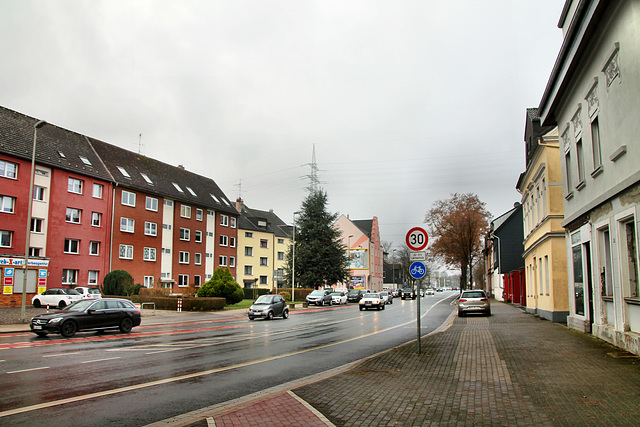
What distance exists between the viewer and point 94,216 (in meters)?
39.9

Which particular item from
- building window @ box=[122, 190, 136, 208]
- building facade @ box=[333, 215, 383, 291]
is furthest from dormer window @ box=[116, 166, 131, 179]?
building facade @ box=[333, 215, 383, 291]

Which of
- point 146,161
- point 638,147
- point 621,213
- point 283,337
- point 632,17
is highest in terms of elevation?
point 146,161

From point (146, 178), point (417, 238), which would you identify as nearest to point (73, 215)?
A: point (146, 178)

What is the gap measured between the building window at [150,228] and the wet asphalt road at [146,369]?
89.2ft

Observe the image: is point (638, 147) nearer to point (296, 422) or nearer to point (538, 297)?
point (296, 422)

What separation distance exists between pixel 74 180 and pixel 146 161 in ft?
40.0

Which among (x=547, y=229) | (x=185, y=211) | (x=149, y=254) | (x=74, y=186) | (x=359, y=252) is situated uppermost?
(x=74, y=186)

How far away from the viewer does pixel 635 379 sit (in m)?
7.96

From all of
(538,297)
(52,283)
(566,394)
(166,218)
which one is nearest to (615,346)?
(566,394)

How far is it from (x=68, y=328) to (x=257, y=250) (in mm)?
52763

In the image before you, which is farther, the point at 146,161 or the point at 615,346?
the point at 146,161

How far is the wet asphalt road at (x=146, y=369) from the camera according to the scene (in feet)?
22.1

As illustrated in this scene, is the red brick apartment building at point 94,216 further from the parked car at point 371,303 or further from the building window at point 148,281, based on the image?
the parked car at point 371,303

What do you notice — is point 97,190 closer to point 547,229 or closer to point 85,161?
point 85,161
